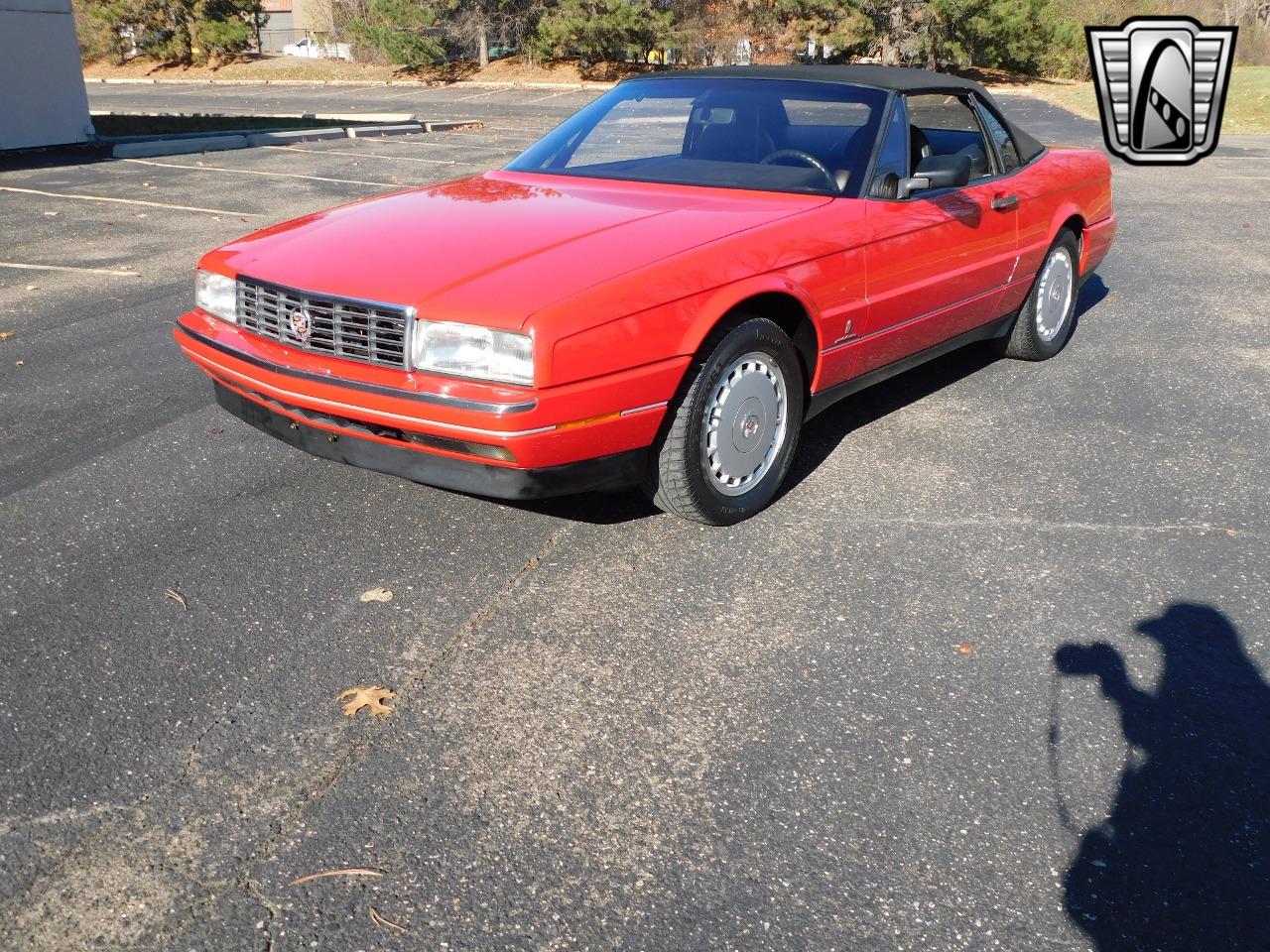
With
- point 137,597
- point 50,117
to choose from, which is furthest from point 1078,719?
point 50,117

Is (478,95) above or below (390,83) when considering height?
below

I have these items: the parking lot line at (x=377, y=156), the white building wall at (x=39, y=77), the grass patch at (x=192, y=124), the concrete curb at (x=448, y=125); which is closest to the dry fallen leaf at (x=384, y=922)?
the parking lot line at (x=377, y=156)

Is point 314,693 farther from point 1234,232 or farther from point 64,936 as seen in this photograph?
point 1234,232

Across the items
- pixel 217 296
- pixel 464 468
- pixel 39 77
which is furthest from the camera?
pixel 39 77

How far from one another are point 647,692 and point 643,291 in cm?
124

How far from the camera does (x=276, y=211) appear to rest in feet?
36.4

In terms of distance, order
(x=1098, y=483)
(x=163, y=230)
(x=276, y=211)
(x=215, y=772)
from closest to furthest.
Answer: (x=215, y=772)
(x=1098, y=483)
(x=163, y=230)
(x=276, y=211)

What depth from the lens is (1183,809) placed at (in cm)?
274

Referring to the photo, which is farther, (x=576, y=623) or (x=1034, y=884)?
(x=576, y=623)

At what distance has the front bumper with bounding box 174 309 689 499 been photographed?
3.43m

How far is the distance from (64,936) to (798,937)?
145cm

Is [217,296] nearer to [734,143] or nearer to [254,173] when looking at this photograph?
[734,143]

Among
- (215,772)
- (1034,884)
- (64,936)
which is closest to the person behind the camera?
(64,936)

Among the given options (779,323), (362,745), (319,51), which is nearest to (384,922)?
(362,745)
